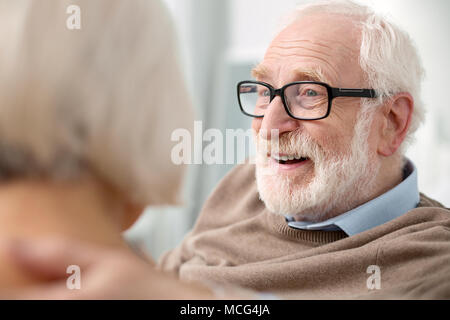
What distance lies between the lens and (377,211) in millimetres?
1134

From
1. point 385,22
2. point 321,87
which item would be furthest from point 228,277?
point 385,22

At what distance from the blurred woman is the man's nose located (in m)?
0.48

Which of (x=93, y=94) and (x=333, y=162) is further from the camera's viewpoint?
(x=333, y=162)

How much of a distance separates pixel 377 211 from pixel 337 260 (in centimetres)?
20

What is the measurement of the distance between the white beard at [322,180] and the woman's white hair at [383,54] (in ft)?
0.28

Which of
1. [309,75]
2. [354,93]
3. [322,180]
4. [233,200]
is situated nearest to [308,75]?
[309,75]

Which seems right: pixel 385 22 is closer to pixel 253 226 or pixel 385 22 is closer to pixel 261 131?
pixel 261 131

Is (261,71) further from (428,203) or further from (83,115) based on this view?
(83,115)

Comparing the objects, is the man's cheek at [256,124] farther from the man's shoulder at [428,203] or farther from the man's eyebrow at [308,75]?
the man's shoulder at [428,203]

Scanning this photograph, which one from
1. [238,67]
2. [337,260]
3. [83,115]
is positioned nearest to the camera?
[83,115]

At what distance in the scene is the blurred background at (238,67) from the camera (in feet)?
3.77

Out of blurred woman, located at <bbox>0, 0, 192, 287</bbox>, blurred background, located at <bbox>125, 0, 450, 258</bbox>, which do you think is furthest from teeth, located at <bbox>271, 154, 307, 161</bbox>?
blurred woman, located at <bbox>0, 0, 192, 287</bbox>

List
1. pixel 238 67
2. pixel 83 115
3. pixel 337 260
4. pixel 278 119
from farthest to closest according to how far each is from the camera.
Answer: pixel 238 67
pixel 278 119
pixel 337 260
pixel 83 115

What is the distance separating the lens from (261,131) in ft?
3.79
